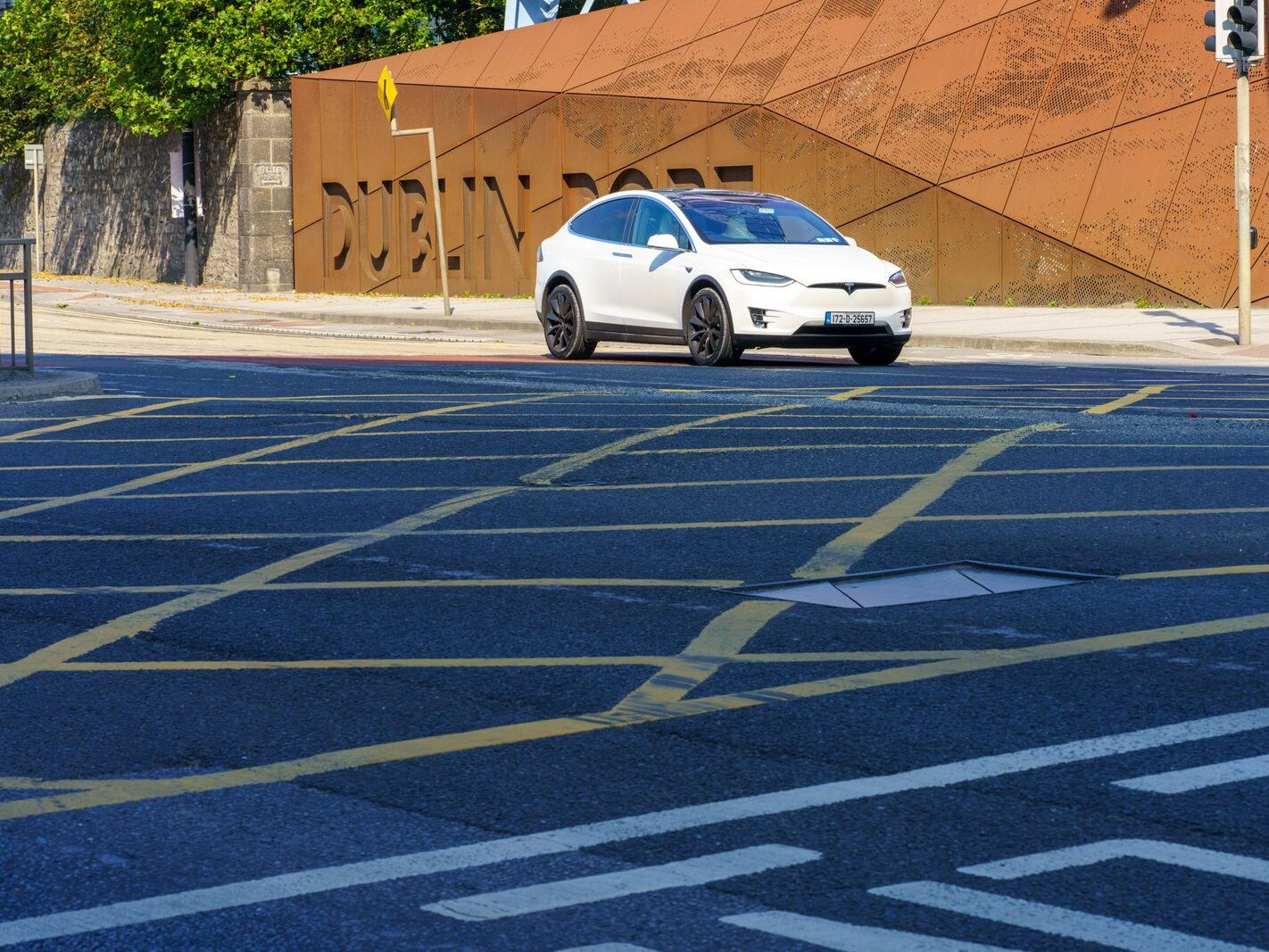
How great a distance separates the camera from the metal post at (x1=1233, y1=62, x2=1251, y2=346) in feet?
62.5

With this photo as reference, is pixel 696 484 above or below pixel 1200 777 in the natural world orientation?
above

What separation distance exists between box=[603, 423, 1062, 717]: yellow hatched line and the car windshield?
7800mm

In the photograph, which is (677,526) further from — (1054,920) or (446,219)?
(446,219)

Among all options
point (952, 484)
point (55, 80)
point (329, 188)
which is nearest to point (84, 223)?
point (55, 80)

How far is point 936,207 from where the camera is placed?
26422mm

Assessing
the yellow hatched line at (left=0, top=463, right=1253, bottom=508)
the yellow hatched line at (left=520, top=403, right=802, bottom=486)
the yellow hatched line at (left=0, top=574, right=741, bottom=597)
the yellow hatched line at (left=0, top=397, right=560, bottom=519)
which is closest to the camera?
the yellow hatched line at (left=0, top=574, right=741, bottom=597)

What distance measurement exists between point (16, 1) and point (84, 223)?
5.32m

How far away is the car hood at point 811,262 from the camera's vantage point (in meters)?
17.2

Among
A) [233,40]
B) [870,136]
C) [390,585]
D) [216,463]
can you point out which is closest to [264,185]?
[233,40]

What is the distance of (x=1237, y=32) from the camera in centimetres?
1869

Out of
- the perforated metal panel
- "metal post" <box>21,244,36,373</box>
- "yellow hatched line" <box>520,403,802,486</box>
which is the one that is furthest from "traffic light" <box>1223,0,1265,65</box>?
"metal post" <box>21,244,36,373</box>

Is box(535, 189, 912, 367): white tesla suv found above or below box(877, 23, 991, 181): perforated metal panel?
below

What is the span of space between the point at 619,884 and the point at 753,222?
583 inches

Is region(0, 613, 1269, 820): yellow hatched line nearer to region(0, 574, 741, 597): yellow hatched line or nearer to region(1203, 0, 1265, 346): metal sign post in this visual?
region(0, 574, 741, 597): yellow hatched line
